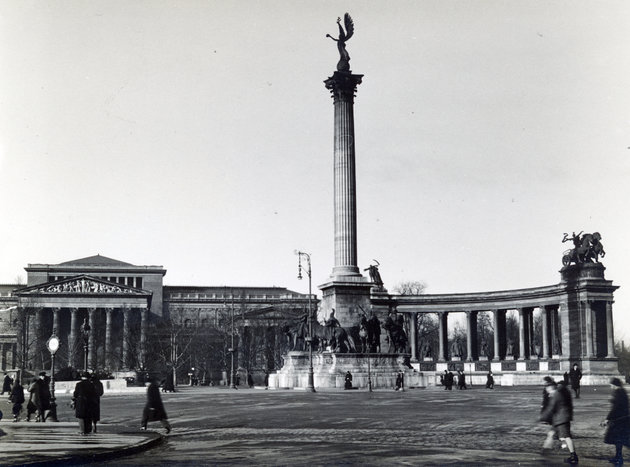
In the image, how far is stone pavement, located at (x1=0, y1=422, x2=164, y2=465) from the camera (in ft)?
56.2

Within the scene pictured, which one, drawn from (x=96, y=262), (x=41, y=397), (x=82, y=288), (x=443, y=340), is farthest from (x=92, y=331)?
(x=41, y=397)

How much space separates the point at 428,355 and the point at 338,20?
53.8 m

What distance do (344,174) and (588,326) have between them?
35.0m

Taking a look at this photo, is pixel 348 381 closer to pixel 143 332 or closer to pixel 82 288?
pixel 143 332

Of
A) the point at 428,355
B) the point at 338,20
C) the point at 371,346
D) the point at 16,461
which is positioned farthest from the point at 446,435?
the point at 428,355

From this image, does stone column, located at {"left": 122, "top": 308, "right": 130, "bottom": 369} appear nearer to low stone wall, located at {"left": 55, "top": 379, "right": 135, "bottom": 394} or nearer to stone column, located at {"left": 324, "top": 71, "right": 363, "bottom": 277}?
low stone wall, located at {"left": 55, "top": 379, "right": 135, "bottom": 394}

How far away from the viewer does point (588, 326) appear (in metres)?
82.4

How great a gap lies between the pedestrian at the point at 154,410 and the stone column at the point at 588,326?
65389 mm

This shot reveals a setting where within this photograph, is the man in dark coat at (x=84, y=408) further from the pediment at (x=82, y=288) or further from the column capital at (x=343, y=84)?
the pediment at (x=82, y=288)

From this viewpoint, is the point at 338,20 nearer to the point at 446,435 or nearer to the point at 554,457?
the point at 446,435

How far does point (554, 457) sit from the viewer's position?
59.6 ft

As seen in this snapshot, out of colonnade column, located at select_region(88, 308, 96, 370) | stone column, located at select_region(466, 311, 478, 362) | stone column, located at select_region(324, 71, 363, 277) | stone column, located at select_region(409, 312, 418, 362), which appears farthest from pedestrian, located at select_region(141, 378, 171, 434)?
colonnade column, located at select_region(88, 308, 96, 370)

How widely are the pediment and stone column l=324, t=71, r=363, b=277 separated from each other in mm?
94295

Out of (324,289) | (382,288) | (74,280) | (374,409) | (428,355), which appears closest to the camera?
(374,409)
